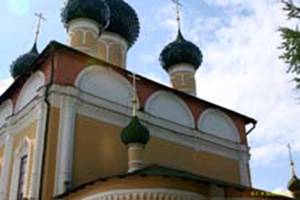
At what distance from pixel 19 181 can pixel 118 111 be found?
2.48 meters

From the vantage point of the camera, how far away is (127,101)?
10781 mm

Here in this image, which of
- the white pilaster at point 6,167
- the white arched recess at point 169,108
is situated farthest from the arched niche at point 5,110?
the white arched recess at point 169,108

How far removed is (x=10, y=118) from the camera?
10.8 metres

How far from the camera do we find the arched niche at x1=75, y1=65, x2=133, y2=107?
10229 mm

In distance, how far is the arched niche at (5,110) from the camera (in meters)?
11.3

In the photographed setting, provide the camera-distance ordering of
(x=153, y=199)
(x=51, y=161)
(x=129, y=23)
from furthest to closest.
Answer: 1. (x=129, y=23)
2. (x=51, y=161)
3. (x=153, y=199)

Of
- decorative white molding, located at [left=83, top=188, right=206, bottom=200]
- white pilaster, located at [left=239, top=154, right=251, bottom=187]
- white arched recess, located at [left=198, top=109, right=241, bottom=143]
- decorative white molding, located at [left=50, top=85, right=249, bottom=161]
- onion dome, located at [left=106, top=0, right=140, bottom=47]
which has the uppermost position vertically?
onion dome, located at [left=106, top=0, right=140, bottom=47]


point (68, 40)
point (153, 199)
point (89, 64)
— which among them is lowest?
point (153, 199)

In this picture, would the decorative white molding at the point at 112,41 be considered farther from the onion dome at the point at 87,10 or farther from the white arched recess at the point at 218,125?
the white arched recess at the point at 218,125

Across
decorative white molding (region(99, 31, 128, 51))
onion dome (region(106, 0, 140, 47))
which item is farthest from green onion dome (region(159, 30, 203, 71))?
decorative white molding (region(99, 31, 128, 51))

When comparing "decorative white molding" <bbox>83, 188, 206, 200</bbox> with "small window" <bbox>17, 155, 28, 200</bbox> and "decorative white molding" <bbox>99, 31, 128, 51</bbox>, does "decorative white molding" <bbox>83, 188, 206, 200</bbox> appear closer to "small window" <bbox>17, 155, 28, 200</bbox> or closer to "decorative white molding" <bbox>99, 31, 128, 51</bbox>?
"small window" <bbox>17, 155, 28, 200</bbox>

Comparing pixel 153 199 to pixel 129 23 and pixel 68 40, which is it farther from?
pixel 129 23

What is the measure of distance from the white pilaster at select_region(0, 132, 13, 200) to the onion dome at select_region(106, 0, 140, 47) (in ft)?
15.4

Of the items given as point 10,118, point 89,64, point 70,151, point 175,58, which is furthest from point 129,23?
point 70,151
